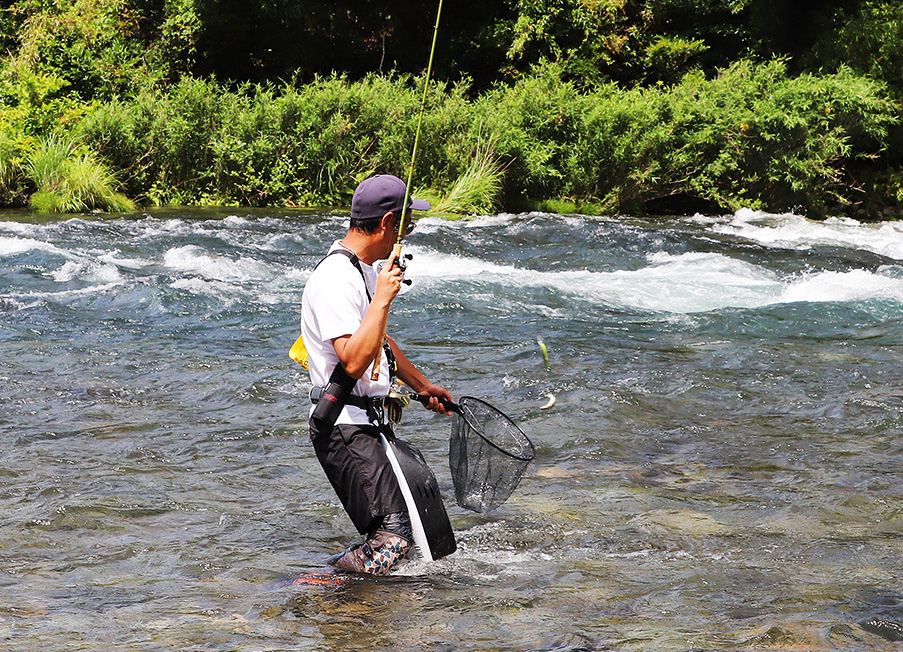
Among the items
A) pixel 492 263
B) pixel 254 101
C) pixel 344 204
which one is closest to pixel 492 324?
pixel 492 263

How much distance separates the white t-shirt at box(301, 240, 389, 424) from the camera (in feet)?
12.0

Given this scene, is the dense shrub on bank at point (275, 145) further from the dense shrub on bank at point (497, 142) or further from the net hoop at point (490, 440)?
the net hoop at point (490, 440)

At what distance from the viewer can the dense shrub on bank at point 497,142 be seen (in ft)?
65.1

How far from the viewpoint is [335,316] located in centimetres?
365

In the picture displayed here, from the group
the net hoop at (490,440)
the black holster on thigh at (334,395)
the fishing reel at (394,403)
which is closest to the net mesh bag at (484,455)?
the net hoop at (490,440)

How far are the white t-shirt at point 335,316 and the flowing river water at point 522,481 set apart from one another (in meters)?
0.80

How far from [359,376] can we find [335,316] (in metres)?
0.23

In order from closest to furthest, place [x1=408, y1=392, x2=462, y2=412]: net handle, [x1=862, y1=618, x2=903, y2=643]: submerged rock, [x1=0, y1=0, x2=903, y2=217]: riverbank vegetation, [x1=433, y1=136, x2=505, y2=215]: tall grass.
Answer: [x1=862, y1=618, x2=903, y2=643]: submerged rock < [x1=408, y1=392, x2=462, y2=412]: net handle < [x1=433, y1=136, x2=505, y2=215]: tall grass < [x1=0, y1=0, x2=903, y2=217]: riverbank vegetation

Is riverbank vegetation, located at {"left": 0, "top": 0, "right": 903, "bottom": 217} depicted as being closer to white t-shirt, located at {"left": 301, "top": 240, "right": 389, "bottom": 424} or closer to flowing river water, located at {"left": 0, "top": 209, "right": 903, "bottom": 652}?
flowing river water, located at {"left": 0, "top": 209, "right": 903, "bottom": 652}

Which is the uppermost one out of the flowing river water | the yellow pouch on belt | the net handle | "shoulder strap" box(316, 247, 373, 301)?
"shoulder strap" box(316, 247, 373, 301)

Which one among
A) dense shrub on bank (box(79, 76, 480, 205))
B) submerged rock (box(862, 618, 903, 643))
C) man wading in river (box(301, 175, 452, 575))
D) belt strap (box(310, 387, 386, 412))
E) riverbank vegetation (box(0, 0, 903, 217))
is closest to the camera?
submerged rock (box(862, 618, 903, 643))

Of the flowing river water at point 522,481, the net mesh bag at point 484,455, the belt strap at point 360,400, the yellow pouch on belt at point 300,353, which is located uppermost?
the yellow pouch on belt at point 300,353

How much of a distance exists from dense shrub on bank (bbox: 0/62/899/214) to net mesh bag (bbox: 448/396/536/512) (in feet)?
49.9

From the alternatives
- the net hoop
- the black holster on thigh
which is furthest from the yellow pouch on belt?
the net hoop
